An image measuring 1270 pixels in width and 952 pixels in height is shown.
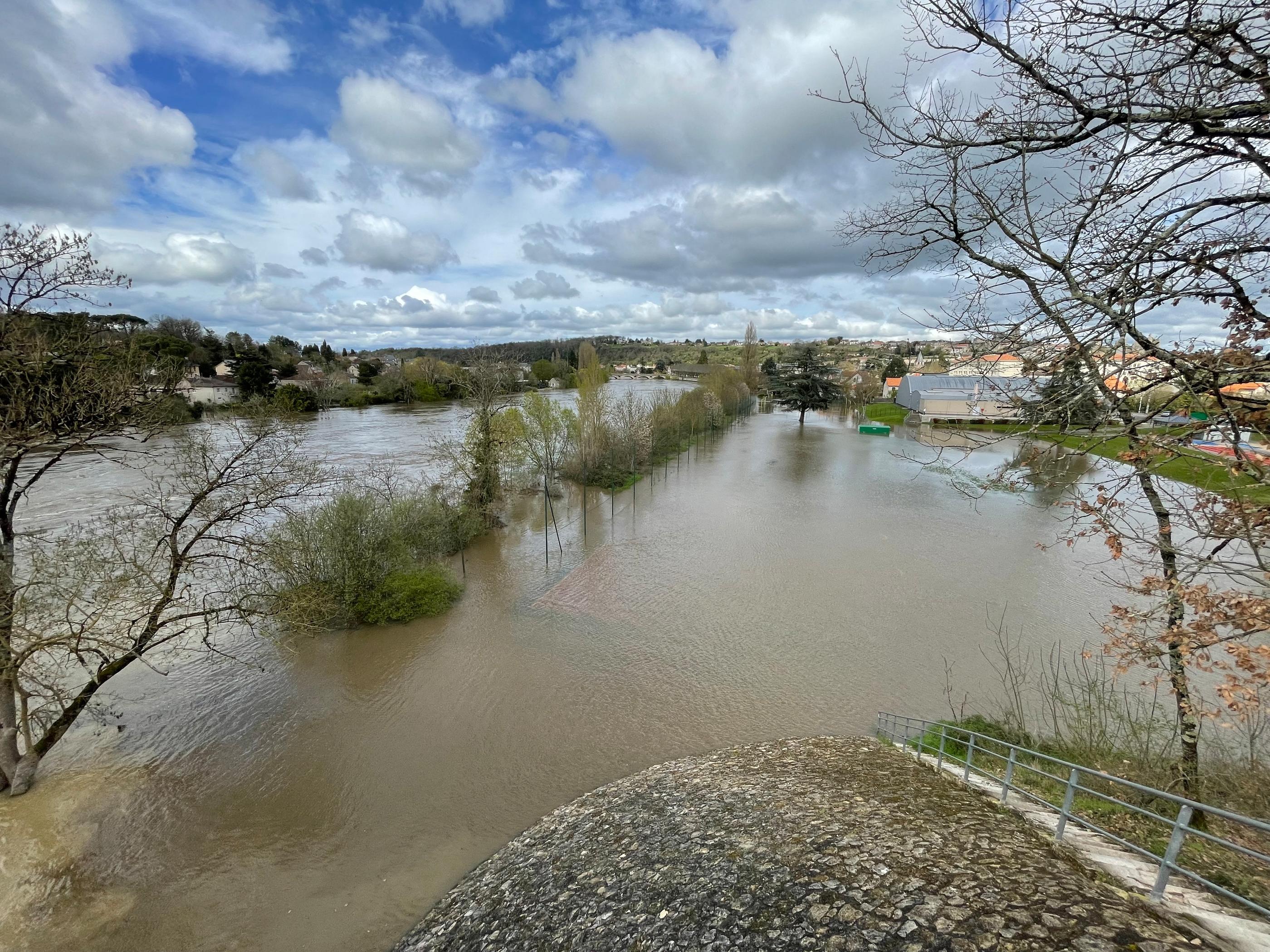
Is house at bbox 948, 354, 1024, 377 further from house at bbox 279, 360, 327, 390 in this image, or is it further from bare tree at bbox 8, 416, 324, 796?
house at bbox 279, 360, 327, 390

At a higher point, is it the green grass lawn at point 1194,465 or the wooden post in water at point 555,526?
the green grass lawn at point 1194,465

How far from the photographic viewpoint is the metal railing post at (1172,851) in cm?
274

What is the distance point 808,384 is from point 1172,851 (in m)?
46.2

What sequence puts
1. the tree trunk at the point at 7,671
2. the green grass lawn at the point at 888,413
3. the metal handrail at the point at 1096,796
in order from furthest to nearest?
the green grass lawn at the point at 888,413 < the tree trunk at the point at 7,671 < the metal handrail at the point at 1096,796

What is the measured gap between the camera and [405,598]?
1270 cm

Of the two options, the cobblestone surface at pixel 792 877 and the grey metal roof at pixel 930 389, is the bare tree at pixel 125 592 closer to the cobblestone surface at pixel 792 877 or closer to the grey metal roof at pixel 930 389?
the cobblestone surface at pixel 792 877

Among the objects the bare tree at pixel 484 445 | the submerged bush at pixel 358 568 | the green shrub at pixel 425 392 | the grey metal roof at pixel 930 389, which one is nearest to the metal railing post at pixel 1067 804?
the submerged bush at pixel 358 568

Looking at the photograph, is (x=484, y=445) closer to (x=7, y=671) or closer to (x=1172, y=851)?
(x=7, y=671)

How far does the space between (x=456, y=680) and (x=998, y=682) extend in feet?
32.6

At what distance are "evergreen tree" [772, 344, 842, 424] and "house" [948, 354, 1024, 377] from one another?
4416 cm

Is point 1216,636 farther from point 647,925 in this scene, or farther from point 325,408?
point 325,408

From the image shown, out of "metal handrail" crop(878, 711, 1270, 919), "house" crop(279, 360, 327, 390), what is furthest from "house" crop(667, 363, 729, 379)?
"metal handrail" crop(878, 711, 1270, 919)

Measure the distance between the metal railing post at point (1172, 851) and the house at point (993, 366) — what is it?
2.48 m

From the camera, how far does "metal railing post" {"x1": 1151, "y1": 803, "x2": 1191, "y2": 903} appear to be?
274 cm
